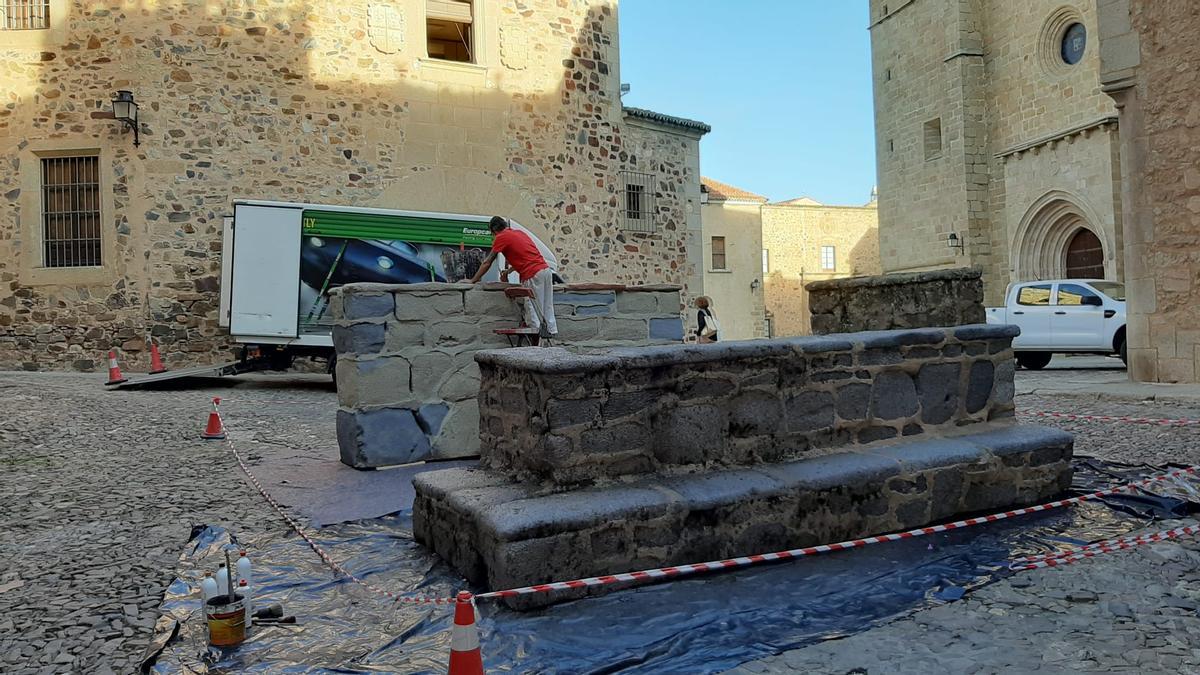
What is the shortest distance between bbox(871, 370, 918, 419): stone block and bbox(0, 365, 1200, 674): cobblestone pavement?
112 centimetres

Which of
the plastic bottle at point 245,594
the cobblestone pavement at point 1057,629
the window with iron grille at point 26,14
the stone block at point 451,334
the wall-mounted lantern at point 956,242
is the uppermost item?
the window with iron grille at point 26,14

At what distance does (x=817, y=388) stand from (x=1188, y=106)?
25.7ft

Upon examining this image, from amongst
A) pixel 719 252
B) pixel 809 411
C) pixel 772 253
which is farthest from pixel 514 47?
pixel 772 253

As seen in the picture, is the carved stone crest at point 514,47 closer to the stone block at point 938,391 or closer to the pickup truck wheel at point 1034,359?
the pickup truck wheel at point 1034,359

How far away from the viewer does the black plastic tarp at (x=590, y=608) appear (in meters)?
2.56

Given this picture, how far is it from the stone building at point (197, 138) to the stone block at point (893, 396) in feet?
35.5

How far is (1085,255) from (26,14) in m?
20.4

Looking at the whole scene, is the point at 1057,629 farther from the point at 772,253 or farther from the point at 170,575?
the point at 772,253

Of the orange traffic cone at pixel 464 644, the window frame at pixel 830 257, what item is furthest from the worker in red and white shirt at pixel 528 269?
the window frame at pixel 830 257

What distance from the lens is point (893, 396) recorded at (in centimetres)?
420

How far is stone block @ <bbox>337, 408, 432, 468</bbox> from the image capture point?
5395 millimetres

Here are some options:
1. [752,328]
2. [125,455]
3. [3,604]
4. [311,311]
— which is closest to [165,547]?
[3,604]

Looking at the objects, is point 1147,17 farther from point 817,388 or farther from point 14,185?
point 14,185

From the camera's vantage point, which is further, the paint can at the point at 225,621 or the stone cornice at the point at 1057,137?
the stone cornice at the point at 1057,137
